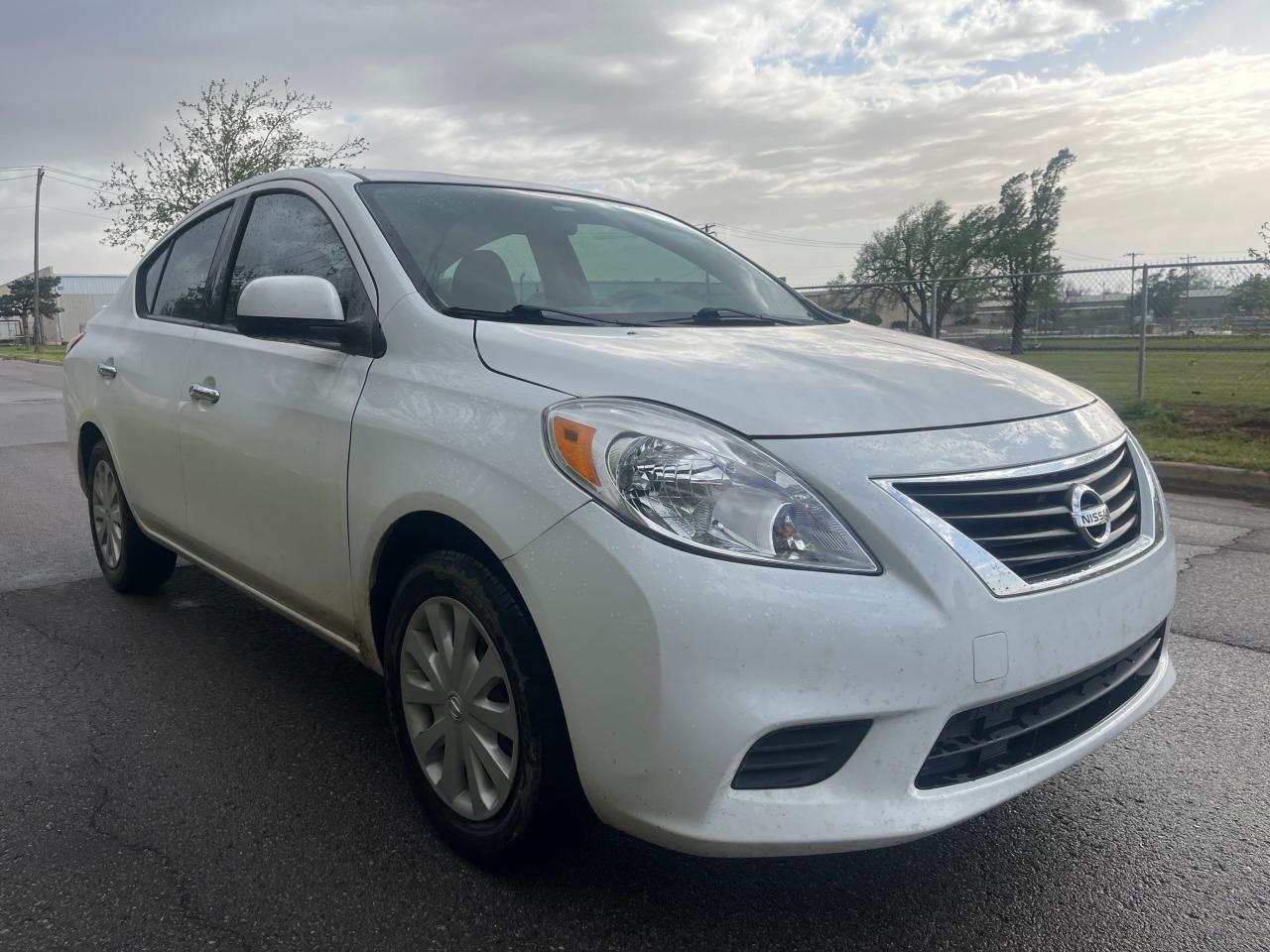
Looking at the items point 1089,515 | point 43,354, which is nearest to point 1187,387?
point 1089,515

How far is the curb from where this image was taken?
25.4 feet

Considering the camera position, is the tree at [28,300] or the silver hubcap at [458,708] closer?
the silver hubcap at [458,708]

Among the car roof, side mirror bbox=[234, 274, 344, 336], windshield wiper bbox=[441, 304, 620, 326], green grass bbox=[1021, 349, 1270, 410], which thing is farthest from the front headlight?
green grass bbox=[1021, 349, 1270, 410]

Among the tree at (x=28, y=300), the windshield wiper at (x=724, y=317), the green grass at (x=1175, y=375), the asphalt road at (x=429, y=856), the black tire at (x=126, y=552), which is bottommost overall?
the asphalt road at (x=429, y=856)

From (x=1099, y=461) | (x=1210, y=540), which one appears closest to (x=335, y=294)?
(x=1099, y=461)

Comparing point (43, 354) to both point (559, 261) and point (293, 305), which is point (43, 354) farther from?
point (293, 305)

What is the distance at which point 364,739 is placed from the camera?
3.16 m

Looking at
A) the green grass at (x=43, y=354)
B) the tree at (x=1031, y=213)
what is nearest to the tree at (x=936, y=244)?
the tree at (x=1031, y=213)

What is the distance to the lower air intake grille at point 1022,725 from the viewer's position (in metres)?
2.00

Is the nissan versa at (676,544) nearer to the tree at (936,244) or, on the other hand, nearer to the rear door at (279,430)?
the rear door at (279,430)

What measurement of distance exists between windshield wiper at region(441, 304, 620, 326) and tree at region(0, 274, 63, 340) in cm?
7508

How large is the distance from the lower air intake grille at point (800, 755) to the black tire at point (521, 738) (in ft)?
1.34

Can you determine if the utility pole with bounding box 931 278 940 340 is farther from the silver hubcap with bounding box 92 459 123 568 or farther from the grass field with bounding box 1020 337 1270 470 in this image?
the silver hubcap with bounding box 92 459 123 568

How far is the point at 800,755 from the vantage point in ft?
6.34
